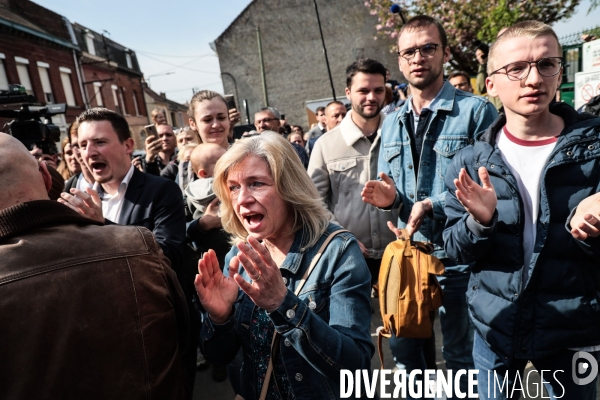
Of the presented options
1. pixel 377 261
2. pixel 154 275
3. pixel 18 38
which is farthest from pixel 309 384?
pixel 18 38

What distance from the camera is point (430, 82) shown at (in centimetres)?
243

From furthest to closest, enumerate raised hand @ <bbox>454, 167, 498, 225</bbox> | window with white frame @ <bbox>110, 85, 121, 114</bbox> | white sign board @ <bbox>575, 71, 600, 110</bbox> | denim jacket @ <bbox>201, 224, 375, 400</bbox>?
window with white frame @ <bbox>110, 85, 121, 114</bbox>
white sign board @ <bbox>575, 71, 600, 110</bbox>
raised hand @ <bbox>454, 167, 498, 225</bbox>
denim jacket @ <bbox>201, 224, 375, 400</bbox>

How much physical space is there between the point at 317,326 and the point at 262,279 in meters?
0.26

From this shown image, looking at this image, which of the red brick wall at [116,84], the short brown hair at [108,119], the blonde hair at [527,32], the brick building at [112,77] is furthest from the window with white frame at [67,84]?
the blonde hair at [527,32]

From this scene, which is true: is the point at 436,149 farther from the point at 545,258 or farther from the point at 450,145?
the point at 545,258

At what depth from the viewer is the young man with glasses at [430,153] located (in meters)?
2.30

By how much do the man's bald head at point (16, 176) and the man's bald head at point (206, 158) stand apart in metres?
1.78

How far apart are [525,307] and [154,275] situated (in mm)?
1502

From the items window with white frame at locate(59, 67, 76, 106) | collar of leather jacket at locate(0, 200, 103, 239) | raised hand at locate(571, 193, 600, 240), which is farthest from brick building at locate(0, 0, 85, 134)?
raised hand at locate(571, 193, 600, 240)

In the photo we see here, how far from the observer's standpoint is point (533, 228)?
167 centimetres

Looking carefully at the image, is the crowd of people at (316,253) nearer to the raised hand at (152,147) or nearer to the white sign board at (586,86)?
the raised hand at (152,147)

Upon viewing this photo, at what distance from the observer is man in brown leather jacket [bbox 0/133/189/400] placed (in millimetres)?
1035

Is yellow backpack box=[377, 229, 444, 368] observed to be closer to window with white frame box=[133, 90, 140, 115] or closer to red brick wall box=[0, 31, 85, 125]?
red brick wall box=[0, 31, 85, 125]

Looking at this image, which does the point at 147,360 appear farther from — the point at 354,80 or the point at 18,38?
the point at 18,38
